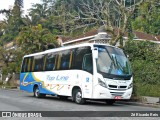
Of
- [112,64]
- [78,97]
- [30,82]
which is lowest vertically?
[78,97]

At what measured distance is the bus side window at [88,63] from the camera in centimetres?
1617

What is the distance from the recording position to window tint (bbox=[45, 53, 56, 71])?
20105 millimetres

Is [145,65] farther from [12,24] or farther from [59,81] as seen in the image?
[12,24]

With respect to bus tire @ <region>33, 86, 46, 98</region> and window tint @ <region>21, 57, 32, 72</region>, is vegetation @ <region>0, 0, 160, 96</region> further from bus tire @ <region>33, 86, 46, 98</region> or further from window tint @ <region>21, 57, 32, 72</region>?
bus tire @ <region>33, 86, 46, 98</region>

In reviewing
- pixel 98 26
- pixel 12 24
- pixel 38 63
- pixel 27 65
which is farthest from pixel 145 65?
pixel 12 24

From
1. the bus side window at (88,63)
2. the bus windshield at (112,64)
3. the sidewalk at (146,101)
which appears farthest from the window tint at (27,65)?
the bus windshield at (112,64)

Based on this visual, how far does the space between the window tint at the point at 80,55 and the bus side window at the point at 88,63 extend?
9.2 inches

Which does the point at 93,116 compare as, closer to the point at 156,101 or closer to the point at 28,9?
the point at 156,101

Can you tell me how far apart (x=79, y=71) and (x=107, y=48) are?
188cm

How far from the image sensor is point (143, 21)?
53219 mm

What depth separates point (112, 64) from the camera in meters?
16.2

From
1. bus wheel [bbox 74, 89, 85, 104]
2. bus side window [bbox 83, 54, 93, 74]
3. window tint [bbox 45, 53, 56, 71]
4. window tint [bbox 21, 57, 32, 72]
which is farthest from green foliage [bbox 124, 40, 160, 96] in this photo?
window tint [bbox 21, 57, 32, 72]

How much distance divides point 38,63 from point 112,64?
297 inches

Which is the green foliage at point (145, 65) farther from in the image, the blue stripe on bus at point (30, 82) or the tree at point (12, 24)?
the tree at point (12, 24)
